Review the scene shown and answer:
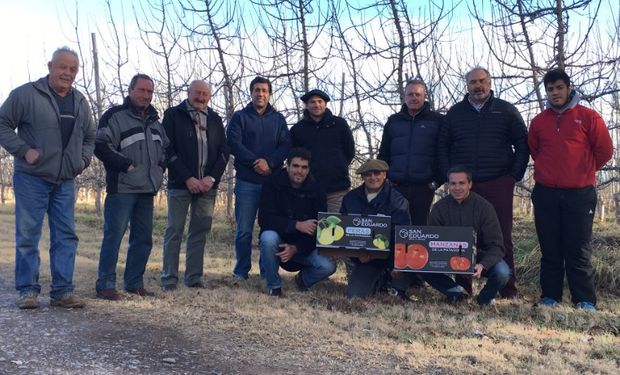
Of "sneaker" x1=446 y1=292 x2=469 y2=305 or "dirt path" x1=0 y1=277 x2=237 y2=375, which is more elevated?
"sneaker" x1=446 y1=292 x2=469 y2=305

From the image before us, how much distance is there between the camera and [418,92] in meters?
6.27

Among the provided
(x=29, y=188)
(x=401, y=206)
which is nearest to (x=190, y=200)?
(x=29, y=188)

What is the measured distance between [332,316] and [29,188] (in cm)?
277

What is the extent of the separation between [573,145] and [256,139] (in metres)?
3.36

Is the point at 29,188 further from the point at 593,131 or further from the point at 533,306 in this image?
the point at 593,131

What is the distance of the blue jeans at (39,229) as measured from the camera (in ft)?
15.9

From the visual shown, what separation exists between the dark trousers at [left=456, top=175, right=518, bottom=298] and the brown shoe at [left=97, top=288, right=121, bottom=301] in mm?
3452

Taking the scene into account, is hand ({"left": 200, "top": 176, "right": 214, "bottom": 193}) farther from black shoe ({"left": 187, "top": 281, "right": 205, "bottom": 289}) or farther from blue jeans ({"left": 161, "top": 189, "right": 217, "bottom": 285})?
black shoe ({"left": 187, "top": 281, "right": 205, "bottom": 289})

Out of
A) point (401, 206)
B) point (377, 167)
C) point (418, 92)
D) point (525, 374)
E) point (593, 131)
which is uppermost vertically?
point (418, 92)

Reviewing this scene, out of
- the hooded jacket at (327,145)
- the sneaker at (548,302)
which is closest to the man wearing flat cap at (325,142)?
the hooded jacket at (327,145)

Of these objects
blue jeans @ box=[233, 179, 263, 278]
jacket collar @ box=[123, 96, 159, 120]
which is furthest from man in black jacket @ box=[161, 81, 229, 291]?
blue jeans @ box=[233, 179, 263, 278]

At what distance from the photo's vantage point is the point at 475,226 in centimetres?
579

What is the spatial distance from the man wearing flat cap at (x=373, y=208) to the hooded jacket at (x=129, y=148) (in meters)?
2.00

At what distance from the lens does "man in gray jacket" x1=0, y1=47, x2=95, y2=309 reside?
4793 mm
